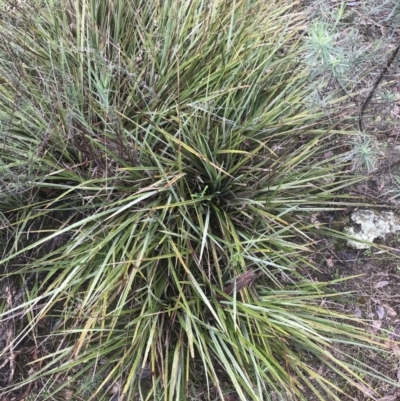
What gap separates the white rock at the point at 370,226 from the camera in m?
2.37

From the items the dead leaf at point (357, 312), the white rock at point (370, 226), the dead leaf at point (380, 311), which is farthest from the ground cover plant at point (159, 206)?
the white rock at point (370, 226)

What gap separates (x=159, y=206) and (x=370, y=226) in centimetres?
128

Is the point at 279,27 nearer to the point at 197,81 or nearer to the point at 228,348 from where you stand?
the point at 197,81

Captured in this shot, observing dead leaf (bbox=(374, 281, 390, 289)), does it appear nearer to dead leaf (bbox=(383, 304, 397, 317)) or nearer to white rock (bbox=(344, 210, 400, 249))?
dead leaf (bbox=(383, 304, 397, 317))

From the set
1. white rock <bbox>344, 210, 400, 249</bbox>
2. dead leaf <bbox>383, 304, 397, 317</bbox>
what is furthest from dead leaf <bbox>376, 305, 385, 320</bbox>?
white rock <bbox>344, 210, 400, 249</bbox>

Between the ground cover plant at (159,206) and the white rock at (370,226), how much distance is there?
29 cm

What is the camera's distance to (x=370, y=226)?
2.38m

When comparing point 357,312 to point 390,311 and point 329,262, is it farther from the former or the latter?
point 329,262

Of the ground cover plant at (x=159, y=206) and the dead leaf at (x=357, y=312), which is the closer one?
the ground cover plant at (x=159, y=206)

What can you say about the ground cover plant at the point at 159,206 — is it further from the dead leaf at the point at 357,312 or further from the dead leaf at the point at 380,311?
the dead leaf at the point at 380,311

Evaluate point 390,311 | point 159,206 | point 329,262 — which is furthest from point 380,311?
point 159,206

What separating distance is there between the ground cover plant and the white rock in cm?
29

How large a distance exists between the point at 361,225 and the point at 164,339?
128cm

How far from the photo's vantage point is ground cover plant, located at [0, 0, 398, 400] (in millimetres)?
1854
